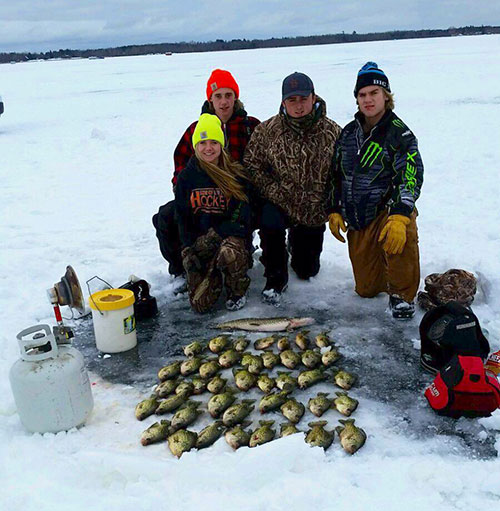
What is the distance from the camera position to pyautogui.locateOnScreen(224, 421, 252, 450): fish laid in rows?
9.18 ft

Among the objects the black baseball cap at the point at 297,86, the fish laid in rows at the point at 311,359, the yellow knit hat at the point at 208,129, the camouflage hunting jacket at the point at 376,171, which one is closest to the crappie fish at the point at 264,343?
the fish laid in rows at the point at 311,359

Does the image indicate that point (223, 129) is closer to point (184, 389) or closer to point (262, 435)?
point (184, 389)

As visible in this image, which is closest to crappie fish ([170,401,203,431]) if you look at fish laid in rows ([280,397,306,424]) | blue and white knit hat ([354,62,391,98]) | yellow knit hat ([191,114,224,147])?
fish laid in rows ([280,397,306,424])

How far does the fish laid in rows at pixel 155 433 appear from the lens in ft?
9.33

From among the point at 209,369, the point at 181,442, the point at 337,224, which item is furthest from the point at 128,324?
the point at 337,224

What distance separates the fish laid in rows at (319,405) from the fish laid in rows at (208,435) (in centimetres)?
51

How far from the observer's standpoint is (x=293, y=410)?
302 cm

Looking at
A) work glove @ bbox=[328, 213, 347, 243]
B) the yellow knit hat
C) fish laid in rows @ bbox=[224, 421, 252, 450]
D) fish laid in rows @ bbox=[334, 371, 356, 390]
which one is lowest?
fish laid in rows @ bbox=[334, 371, 356, 390]

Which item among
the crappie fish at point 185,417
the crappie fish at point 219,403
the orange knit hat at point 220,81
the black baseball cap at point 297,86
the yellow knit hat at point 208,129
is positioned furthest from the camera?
the orange knit hat at point 220,81

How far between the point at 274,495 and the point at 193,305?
213cm

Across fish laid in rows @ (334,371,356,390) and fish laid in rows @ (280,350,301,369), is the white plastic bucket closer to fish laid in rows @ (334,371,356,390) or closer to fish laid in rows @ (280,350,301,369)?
fish laid in rows @ (280,350,301,369)

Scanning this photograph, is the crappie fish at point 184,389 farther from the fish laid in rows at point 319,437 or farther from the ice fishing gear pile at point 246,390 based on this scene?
the fish laid in rows at point 319,437

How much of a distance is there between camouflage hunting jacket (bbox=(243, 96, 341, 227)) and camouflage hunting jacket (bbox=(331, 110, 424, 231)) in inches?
5.6

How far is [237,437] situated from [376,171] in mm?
2203
